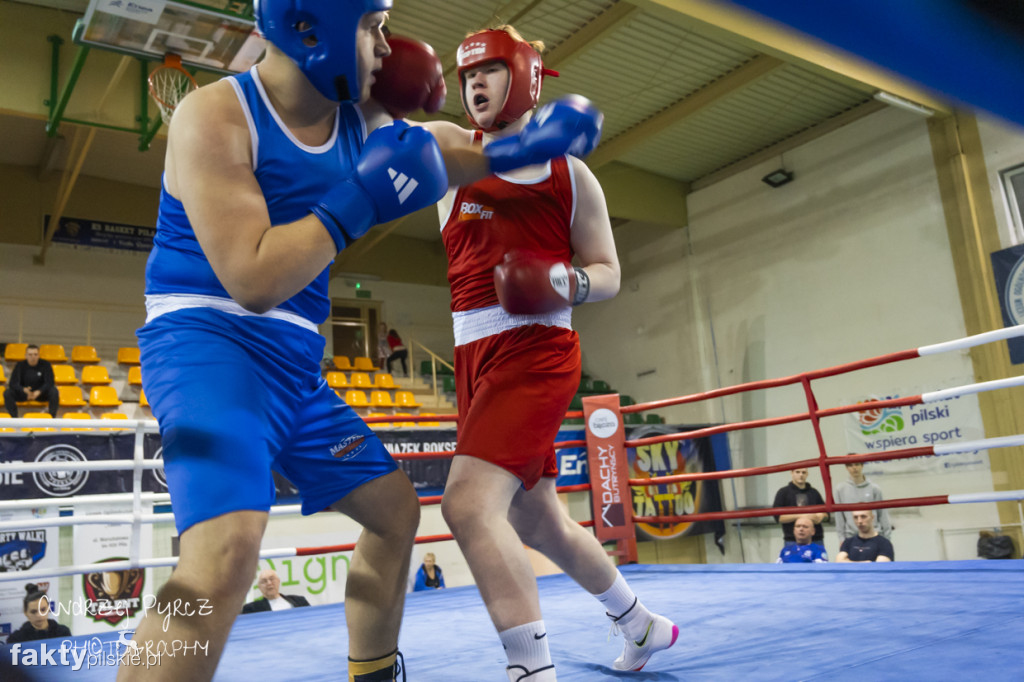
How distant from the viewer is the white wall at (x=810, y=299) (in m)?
8.17

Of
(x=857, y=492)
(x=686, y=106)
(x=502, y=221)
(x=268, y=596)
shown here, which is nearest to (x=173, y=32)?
(x=268, y=596)

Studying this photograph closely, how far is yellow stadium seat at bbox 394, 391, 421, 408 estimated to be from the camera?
33.8 feet

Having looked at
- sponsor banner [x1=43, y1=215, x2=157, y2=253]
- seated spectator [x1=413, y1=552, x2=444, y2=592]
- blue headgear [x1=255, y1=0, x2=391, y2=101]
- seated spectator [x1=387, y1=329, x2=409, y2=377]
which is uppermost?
sponsor banner [x1=43, y1=215, x2=157, y2=253]

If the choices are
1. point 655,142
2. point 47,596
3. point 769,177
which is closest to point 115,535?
point 47,596

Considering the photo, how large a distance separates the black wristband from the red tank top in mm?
125

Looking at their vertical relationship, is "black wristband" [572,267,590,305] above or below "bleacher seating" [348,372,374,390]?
below

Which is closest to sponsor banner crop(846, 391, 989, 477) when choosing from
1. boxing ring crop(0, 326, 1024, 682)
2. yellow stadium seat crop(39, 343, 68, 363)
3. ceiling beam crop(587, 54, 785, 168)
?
ceiling beam crop(587, 54, 785, 168)

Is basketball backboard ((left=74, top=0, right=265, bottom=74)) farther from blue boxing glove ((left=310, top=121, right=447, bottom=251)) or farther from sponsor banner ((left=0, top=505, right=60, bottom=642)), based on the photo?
blue boxing glove ((left=310, top=121, right=447, bottom=251))

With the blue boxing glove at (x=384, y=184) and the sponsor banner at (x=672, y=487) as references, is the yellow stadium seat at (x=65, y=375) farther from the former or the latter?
the blue boxing glove at (x=384, y=184)

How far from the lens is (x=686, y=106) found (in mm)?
8672

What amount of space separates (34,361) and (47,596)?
350cm

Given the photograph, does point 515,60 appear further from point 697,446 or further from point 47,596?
point 697,446

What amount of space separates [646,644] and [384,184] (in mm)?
1170

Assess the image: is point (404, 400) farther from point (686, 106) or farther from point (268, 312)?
point (268, 312)
